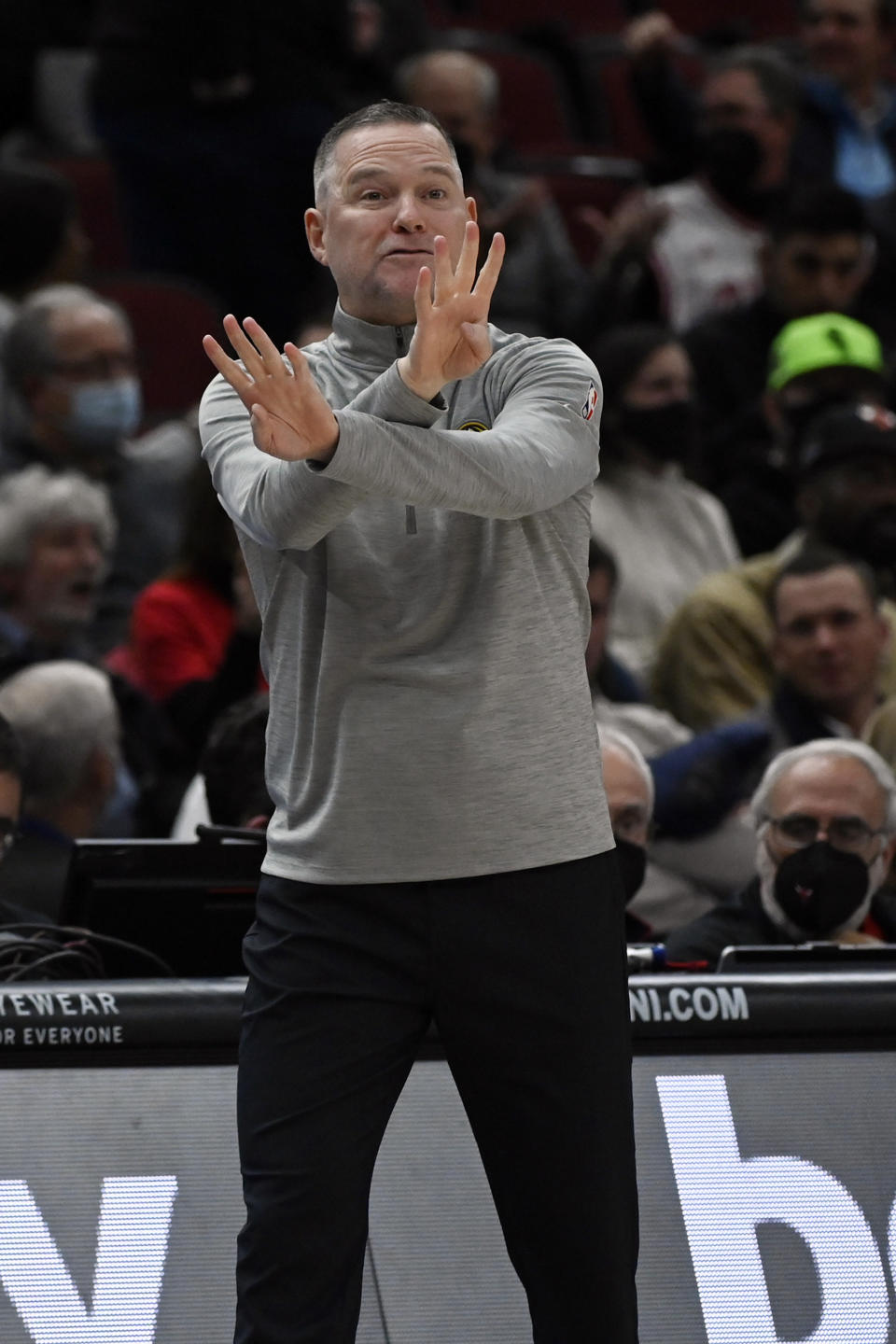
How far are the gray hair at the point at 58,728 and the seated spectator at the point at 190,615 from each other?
0.74 metres

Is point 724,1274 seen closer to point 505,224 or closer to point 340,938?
point 340,938

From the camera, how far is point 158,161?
7.14m

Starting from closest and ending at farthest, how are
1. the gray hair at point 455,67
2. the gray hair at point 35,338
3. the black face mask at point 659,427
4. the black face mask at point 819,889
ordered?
the black face mask at point 819,889 < the gray hair at point 35,338 < the black face mask at point 659,427 < the gray hair at point 455,67

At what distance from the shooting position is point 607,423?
6.44 meters

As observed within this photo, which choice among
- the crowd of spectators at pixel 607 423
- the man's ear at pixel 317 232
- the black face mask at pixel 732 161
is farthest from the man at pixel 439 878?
the black face mask at pixel 732 161

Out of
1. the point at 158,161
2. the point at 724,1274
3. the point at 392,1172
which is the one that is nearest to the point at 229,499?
the point at 392,1172

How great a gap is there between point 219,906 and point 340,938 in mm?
1119

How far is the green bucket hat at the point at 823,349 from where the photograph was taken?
669 centimetres

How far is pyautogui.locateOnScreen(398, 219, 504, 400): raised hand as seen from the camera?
2.18m

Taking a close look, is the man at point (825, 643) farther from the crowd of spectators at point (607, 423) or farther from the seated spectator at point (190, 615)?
the seated spectator at point (190, 615)

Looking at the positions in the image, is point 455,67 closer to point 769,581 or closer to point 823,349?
point 823,349

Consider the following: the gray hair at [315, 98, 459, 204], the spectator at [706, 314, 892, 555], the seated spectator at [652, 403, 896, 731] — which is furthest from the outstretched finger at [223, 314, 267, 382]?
the spectator at [706, 314, 892, 555]

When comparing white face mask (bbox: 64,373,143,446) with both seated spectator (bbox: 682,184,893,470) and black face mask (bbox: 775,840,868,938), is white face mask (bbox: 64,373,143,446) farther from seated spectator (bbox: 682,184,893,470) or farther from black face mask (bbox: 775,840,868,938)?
black face mask (bbox: 775,840,868,938)

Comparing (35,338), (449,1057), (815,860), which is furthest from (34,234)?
(449,1057)
